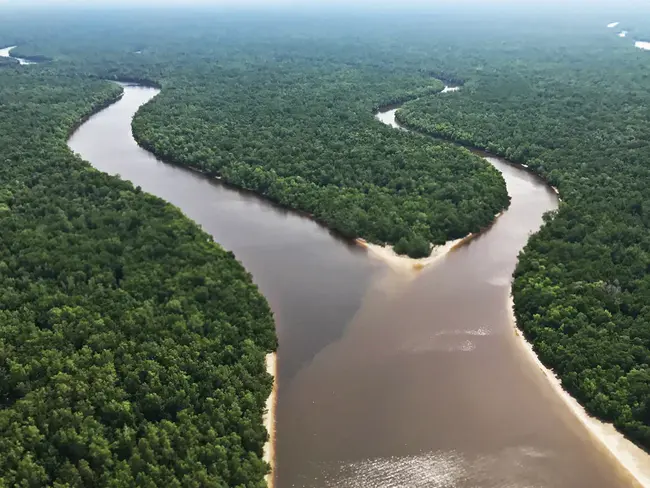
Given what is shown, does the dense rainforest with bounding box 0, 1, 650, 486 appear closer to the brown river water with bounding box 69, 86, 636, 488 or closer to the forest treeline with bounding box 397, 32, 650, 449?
the forest treeline with bounding box 397, 32, 650, 449

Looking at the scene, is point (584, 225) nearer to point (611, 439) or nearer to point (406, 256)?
point (406, 256)

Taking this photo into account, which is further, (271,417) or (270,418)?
(271,417)

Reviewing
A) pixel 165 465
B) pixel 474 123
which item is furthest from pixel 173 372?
pixel 474 123

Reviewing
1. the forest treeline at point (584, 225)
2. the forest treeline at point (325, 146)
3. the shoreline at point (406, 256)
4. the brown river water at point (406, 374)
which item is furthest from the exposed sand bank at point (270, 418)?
the forest treeline at point (584, 225)

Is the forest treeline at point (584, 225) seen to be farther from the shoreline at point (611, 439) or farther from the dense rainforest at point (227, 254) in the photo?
the shoreline at point (611, 439)

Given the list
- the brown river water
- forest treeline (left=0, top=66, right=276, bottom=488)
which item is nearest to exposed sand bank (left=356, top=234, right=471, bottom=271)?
the brown river water

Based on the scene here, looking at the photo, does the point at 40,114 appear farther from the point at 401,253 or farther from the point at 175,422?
the point at 175,422

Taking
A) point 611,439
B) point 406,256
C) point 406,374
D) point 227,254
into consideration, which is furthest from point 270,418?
point 406,256
